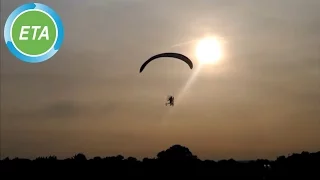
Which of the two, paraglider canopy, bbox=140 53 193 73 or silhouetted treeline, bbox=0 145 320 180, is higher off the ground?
paraglider canopy, bbox=140 53 193 73

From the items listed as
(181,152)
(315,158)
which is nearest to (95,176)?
(315,158)

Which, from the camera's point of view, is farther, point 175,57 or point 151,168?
point 151,168

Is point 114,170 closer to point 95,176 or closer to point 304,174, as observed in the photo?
point 95,176

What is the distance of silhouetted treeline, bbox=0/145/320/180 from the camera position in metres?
42.4

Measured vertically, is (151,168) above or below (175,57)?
below

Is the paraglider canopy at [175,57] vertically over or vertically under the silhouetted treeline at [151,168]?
over

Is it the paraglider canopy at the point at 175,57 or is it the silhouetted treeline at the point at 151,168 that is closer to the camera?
the paraglider canopy at the point at 175,57

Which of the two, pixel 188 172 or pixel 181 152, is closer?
pixel 188 172

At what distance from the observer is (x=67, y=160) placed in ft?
148

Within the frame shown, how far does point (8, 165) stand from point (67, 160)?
4.98 m

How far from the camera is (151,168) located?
4331 cm

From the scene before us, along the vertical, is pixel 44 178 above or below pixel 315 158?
below

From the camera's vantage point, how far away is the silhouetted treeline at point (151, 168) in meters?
42.4

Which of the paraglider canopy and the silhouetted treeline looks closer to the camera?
the paraglider canopy
